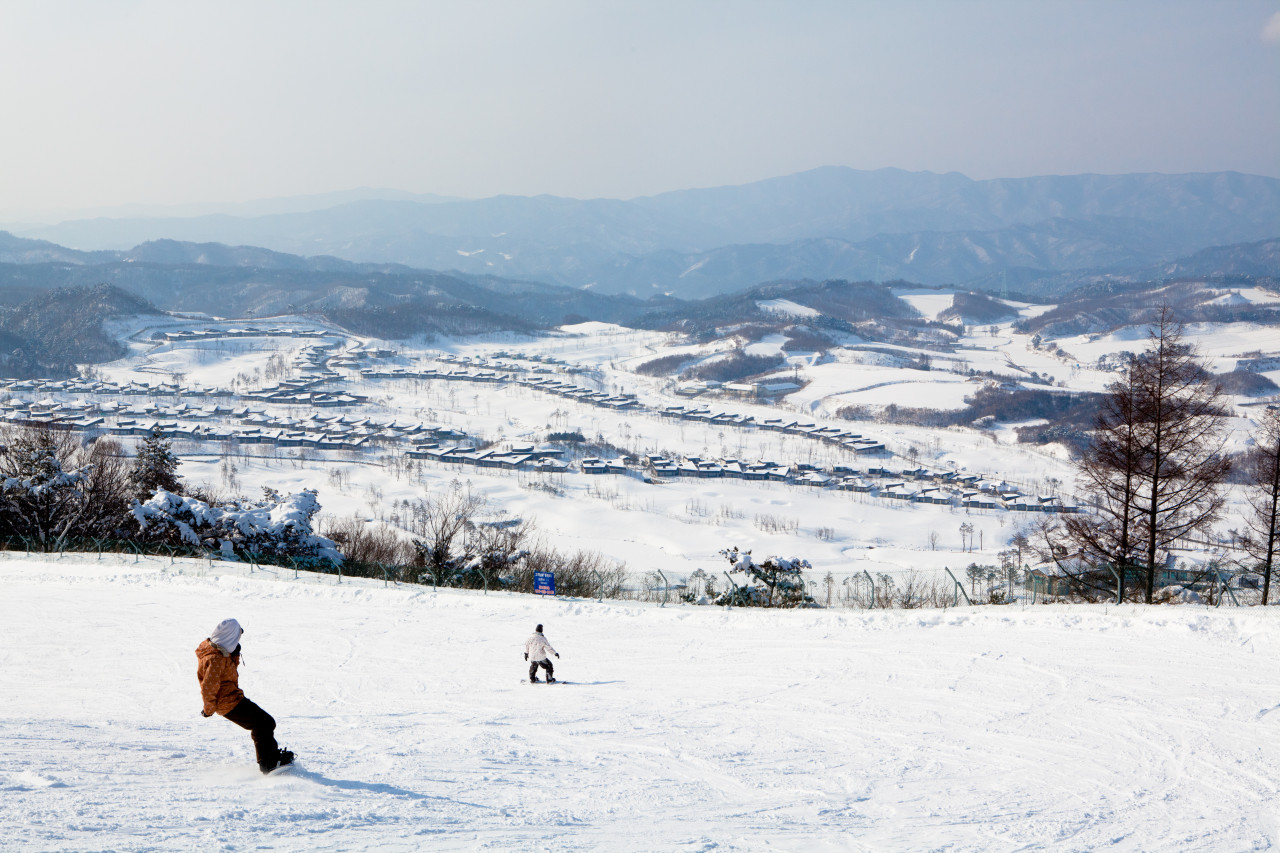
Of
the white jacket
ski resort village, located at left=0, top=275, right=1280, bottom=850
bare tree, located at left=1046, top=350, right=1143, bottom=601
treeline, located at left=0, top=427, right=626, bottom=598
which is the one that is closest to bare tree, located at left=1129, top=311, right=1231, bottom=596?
bare tree, located at left=1046, top=350, right=1143, bottom=601

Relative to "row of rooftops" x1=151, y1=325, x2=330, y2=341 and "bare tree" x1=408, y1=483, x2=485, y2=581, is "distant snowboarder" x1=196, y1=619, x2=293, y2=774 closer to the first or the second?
"bare tree" x1=408, y1=483, x2=485, y2=581

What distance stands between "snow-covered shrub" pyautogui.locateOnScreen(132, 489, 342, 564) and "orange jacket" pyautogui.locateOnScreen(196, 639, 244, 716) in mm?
19584

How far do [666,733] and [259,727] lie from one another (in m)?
4.14

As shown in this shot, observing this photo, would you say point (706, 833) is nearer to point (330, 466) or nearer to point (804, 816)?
point (804, 816)

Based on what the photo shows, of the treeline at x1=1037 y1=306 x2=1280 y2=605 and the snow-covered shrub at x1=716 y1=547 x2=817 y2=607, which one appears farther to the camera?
the snow-covered shrub at x1=716 y1=547 x2=817 y2=607

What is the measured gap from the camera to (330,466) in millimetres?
69938

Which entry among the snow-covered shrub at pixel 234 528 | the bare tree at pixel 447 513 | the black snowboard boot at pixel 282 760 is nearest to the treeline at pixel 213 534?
the snow-covered shrub at pixel 234 528

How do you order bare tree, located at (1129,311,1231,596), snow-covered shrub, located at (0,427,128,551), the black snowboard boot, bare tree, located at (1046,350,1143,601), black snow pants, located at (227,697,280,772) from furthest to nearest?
snow-covered shrub, located at (0,427,128,551) < bare tree, located at (1046,350,1143,601) < bare tree, located at (1129,311,1231,596) < the black snowboard boot < black snow pants, located at (227,697,280,772)

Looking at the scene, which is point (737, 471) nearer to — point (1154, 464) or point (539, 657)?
point (1154, 464)

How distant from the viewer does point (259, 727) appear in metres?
6.34

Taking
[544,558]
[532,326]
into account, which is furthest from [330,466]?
[532,326]

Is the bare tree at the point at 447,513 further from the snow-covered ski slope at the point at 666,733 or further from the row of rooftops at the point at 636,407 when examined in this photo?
the row of rooftops at the point at 636,407

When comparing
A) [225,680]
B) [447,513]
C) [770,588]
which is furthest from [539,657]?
[447,513]

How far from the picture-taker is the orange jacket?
6098mm
